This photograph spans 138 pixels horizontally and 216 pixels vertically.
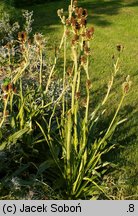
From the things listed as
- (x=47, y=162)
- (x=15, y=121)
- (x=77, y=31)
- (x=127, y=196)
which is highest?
(x=77, y=31)

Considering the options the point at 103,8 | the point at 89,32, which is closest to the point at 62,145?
the point at 89,32

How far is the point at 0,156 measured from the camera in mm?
5668

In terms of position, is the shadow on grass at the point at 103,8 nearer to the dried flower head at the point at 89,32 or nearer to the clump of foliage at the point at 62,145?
the clump of foliage at the point at 62,145

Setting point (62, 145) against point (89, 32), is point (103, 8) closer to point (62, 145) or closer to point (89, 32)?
point (62, 145)

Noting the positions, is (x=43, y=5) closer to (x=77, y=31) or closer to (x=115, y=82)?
(x=115, y=82)

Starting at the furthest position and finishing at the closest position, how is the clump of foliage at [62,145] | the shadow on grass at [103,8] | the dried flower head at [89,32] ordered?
the shadow on grass at [103,8] < the clump of foliage at [62,145] < the dried flower head at [89,32]

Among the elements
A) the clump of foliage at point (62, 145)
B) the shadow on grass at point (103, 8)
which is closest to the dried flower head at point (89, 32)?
the clump of foliage at point (62, 145)

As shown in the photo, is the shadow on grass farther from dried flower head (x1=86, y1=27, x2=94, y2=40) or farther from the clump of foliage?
dried flower head (x1=86, y1=27, x2=94, y2=40)

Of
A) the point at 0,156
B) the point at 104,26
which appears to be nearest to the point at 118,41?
the point at 104,26

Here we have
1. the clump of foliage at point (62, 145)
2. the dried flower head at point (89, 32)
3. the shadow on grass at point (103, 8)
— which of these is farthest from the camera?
the shadow on grass at point (103, 8)

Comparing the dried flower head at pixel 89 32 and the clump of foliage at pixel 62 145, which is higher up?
the dried flower head at pixel 89 32

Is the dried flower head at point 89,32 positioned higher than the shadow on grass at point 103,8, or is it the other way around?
the dried flower head at point 89,32

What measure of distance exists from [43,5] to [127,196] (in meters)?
11.4

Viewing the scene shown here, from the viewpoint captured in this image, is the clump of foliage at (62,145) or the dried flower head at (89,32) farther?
the clump of foliage at (62,145)
